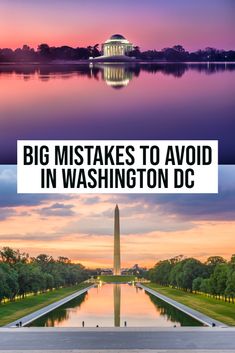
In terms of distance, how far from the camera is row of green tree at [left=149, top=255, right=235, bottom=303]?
11.6 metres

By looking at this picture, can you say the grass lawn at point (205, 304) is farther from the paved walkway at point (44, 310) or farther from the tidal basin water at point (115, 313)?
the paved walkway at point (44, 310)

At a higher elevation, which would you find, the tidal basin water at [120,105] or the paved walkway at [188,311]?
the tidal basin water at [120,105]

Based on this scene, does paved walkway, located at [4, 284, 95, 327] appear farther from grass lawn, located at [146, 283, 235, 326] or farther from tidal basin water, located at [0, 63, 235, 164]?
tidal basin water, located at [0, 63, 235, 164]

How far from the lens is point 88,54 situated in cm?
1031

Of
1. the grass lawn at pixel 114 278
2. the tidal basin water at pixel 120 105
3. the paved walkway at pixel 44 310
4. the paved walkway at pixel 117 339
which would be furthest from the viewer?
the grass lawn at pixel 114 278

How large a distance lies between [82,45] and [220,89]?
5.67ft

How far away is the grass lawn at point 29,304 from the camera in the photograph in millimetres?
11165

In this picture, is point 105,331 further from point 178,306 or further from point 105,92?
point 105,92

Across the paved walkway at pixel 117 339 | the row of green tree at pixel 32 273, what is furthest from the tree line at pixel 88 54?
the paved walkway at pixel 117 339

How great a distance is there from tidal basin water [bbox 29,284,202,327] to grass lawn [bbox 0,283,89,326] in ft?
0.90

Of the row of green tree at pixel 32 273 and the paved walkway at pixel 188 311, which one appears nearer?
the paved walkway at pixel 188 311

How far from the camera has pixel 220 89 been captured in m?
9.90

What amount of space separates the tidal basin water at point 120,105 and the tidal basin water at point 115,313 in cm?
259

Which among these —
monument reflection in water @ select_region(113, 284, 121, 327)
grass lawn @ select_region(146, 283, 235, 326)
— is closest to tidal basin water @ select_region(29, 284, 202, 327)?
monument reflection in water @ select_region(113, 284, 121, 327)
